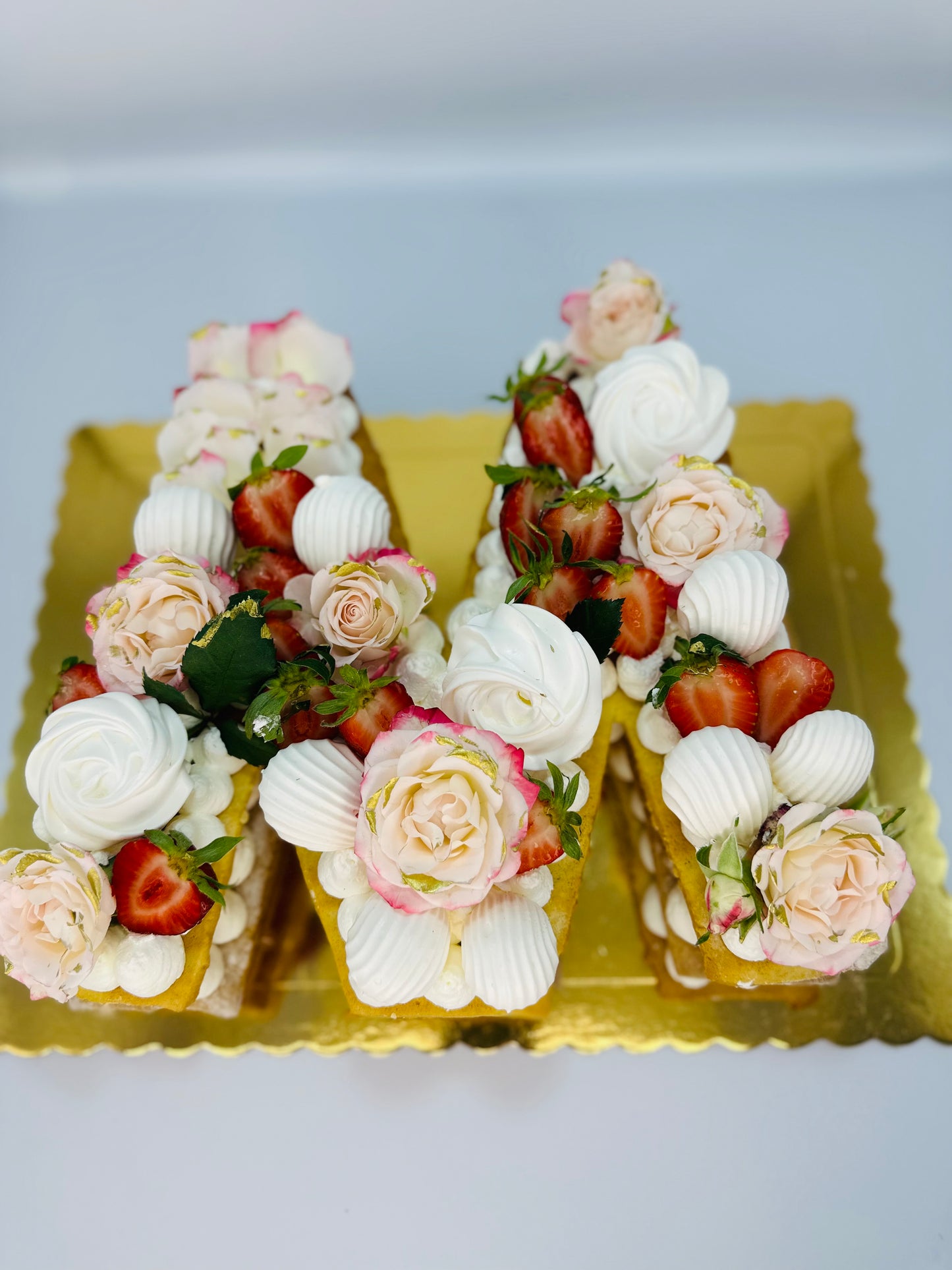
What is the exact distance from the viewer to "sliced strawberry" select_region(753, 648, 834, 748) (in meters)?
1.51

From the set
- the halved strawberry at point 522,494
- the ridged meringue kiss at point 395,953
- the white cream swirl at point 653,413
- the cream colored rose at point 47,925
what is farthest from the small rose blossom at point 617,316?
the cream colored rose at point 47,925

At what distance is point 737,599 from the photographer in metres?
1.52

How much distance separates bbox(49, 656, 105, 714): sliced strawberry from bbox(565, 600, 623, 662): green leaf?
79cm

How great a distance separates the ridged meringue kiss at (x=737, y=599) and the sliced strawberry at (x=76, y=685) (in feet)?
3.20

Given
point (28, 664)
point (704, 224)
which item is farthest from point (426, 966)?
point (704, 224)

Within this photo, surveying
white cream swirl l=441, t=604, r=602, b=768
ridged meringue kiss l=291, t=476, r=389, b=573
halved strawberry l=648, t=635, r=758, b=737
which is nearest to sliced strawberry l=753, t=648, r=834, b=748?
halved strawberry l=648, t=635, r=758, b=737

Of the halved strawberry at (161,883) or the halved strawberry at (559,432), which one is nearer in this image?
the halved strawberry at (161,883)

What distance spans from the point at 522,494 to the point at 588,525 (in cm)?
17

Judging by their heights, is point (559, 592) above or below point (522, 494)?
below

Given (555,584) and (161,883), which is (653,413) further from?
(161,883)

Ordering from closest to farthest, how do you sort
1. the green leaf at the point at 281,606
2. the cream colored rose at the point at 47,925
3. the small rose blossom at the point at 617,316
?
the cream colored rose at the point at 47,925, the green leaf at the point at 281,606, the small rose blossom at the point at 617,316

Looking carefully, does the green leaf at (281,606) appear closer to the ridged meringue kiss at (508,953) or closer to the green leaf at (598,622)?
the green leaf at (598,622)

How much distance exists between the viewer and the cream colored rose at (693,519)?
5.20ft

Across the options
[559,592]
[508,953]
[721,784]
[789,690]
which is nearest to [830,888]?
[721,784]
